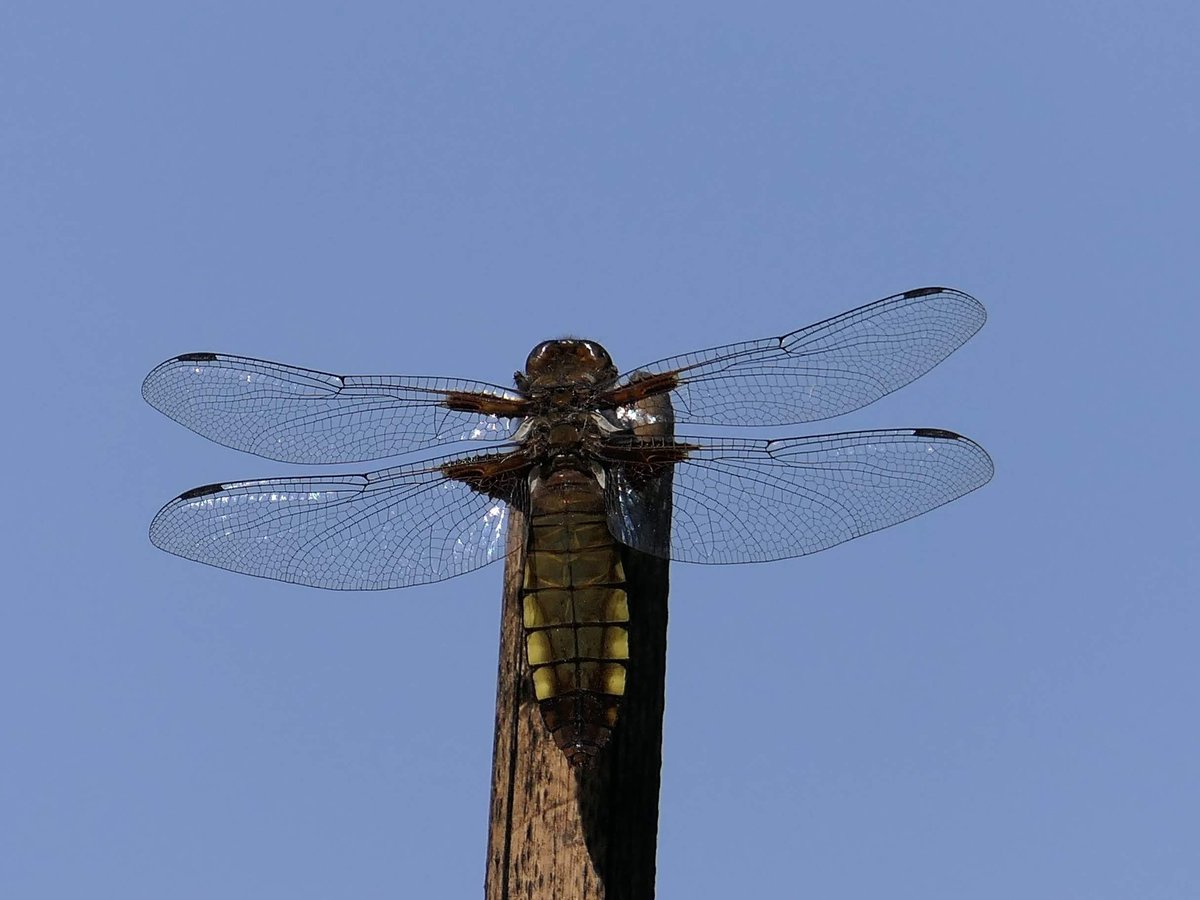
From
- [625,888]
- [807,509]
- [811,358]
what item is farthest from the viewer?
[811,358]

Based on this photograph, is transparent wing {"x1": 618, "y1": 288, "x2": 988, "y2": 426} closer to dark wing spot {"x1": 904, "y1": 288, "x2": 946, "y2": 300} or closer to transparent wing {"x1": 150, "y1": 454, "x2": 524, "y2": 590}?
dark wing spot {"x1": 904, "y1": 288, "x2": 946, "y2": 300}

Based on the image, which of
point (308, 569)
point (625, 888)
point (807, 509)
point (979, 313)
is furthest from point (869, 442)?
point (308, 569)

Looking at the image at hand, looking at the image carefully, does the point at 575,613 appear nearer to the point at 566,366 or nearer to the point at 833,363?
the point at 566,366

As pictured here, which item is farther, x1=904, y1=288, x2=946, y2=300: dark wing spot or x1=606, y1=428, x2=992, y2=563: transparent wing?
x1=904, y1=288, x2=946, y2=300: dark wing spot

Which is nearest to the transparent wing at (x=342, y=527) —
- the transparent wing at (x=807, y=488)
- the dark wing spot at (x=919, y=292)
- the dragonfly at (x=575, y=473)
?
the dragonfly at (x=575, y=473)

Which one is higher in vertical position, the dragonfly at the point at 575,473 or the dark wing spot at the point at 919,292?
the dark wing spot at the point at 919,292

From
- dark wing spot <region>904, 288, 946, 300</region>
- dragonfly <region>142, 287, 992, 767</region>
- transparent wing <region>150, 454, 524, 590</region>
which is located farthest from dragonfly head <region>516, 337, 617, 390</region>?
dark wing spot <region>904, 288, 946, 300</region>

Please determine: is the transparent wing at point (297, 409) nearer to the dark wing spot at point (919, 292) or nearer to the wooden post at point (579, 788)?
the wooden post at point (579, 788)

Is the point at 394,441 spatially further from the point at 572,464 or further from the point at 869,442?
the point at 869,442
